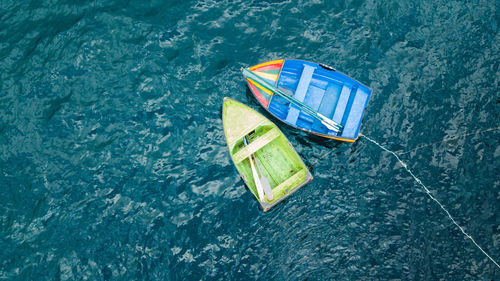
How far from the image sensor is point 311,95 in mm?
15867

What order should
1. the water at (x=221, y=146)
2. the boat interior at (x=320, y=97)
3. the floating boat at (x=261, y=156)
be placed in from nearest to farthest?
the water at (x=221, y=146)
the floating boat at (x=261, y=156)
the boat interior at (x=320, y=97)

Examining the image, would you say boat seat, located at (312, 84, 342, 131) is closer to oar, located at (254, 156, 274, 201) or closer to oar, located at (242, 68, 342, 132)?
oar, located at (242, 68, 342, 132)

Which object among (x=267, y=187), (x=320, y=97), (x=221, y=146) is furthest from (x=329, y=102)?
(x=221, y=146)

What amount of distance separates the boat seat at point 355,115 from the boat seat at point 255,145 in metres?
2.88

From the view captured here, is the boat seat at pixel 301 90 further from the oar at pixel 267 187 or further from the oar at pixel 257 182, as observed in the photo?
the oar at pixel 267 187

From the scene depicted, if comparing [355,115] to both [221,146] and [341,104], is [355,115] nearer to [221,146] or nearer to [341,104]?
[341,104]

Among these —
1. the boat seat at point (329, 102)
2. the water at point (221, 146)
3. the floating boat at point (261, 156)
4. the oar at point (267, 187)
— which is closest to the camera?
the oar at point (267, 187)

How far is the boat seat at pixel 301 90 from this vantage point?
15.6 metres

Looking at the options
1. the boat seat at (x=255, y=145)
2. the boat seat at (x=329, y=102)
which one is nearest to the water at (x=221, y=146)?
the boat seat at (x=255, y=145)

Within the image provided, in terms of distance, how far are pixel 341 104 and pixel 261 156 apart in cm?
401

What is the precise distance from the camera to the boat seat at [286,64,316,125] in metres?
15.6

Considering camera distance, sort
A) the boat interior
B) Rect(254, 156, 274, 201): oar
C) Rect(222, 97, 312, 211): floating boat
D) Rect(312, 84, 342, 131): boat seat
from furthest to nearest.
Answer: Rect(312, 84, 342, 131): boat seat
the boat interior
Rect(222, 97, 312, 211): floating boat
Rect(254, 156, 274, 201): oar

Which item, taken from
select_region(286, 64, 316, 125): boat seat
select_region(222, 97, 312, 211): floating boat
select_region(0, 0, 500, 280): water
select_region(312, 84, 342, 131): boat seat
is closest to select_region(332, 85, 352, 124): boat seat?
select_region(312, 84, 342, 131): boat seat

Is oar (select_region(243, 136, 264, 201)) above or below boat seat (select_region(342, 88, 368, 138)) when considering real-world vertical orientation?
below
